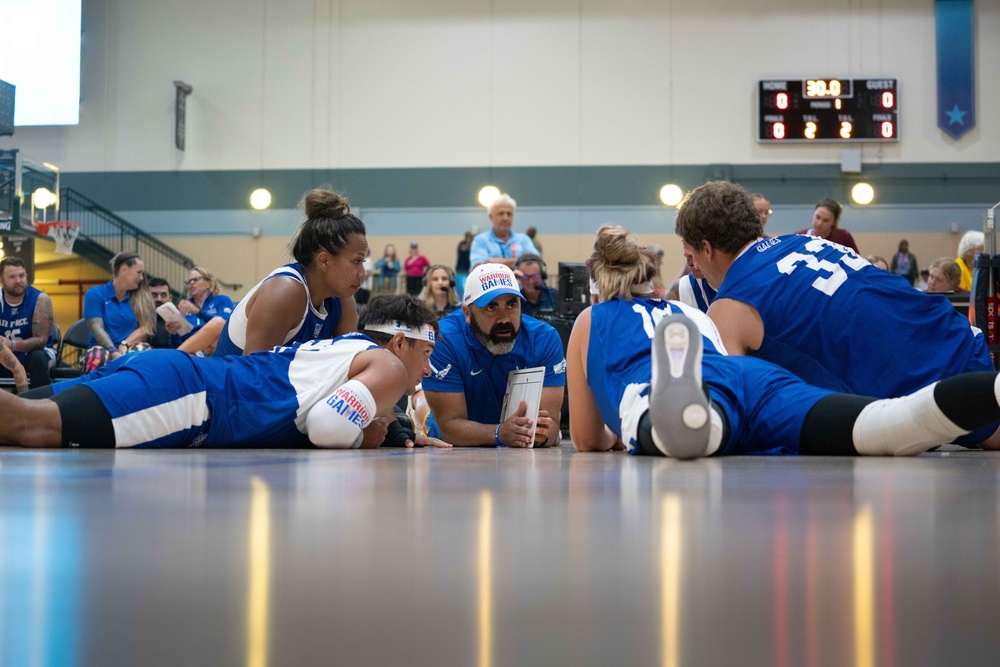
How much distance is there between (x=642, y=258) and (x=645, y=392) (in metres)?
0.61

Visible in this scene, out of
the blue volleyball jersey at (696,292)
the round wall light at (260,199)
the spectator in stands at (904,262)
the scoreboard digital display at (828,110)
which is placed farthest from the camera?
the round wall light at (260,199)

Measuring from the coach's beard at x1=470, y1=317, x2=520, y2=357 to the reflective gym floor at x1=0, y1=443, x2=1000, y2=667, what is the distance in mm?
2370

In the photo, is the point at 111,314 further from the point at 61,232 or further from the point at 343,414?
the point at 61,232

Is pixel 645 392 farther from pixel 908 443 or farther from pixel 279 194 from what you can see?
pixel 279 194

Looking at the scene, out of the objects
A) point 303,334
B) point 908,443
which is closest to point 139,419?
point 303,334

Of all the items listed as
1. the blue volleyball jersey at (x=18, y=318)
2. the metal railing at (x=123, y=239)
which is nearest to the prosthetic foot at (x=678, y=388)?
the blue volleyball jersey at (x=18, y=318)

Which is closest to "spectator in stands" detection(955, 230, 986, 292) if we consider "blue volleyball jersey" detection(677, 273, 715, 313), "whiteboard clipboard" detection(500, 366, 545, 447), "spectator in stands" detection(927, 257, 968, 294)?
"spectator in stands" detection(927, 257, 968, 294)

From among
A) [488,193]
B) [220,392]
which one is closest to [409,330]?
[220,392]

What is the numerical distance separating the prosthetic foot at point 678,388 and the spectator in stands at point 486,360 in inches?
53.4

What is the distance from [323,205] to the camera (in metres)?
3.55

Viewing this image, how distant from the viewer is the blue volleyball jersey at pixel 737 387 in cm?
233

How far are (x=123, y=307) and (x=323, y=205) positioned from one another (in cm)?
534

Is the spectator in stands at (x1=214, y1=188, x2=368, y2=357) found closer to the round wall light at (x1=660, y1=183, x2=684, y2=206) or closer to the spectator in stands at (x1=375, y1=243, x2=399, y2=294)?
the spectator in stands at (x1=375, y1=243, x2=399, y2=294)

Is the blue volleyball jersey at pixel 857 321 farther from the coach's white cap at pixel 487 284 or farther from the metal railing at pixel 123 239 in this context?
the metal railing at pixel 123 239
